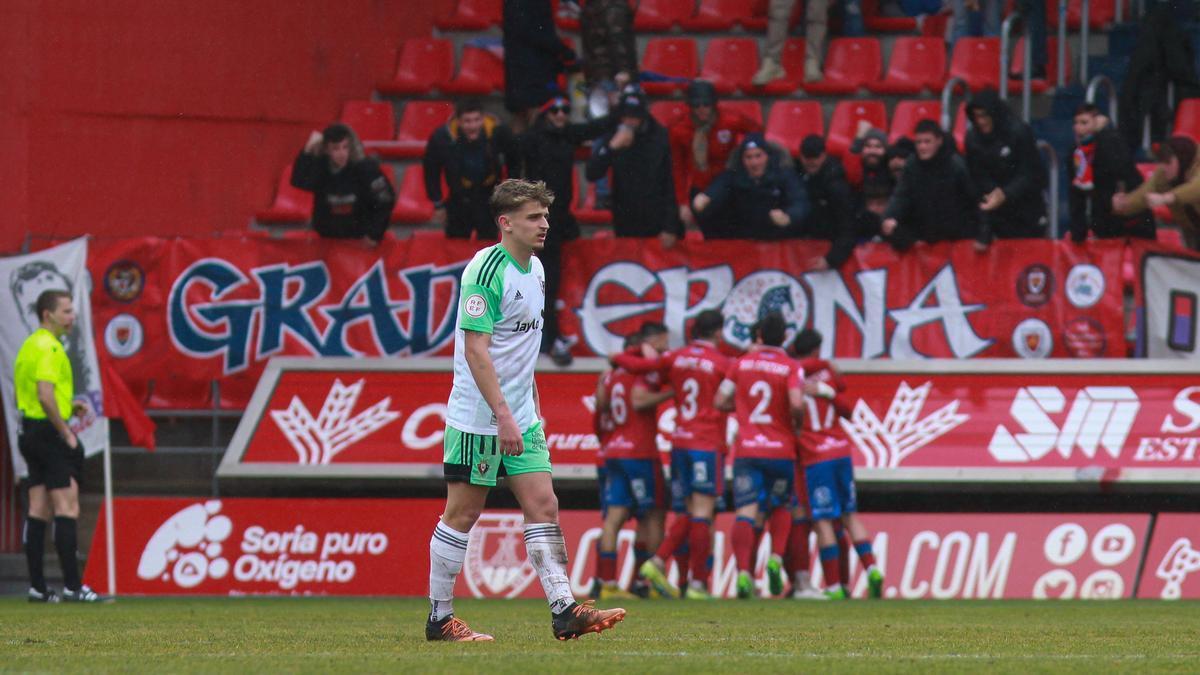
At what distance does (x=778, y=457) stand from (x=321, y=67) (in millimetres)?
7881

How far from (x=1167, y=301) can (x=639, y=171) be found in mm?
4367

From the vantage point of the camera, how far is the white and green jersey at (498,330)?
7941mm

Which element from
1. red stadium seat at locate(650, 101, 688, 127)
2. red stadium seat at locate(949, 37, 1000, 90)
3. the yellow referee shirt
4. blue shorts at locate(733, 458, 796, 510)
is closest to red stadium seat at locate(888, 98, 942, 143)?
red stadium seat at locate(949, 37, 1000, 90)

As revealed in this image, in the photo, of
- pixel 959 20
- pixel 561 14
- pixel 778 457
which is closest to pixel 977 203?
pixel 778 457

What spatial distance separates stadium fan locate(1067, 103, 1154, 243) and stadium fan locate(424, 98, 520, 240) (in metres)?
4.56

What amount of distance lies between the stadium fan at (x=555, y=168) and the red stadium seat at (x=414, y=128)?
11.4ft

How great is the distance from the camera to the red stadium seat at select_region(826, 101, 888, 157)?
62.1 feet

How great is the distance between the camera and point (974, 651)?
793 centimetres

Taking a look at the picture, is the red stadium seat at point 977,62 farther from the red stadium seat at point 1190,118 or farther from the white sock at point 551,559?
the white sock at point 551,559

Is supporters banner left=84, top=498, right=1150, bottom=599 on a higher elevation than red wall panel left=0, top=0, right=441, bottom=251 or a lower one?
lower

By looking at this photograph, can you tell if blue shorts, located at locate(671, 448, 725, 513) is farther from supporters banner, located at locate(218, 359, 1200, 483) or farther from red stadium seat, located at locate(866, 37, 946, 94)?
red stadium seat, located at locate(866, 37, 946, 94)

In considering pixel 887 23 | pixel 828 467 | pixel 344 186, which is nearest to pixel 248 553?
pixel 344 186

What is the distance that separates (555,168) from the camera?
1596cm

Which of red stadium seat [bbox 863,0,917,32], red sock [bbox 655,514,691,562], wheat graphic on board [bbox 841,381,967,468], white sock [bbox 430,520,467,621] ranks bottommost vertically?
red sock [bbox 655,514,691,562]
